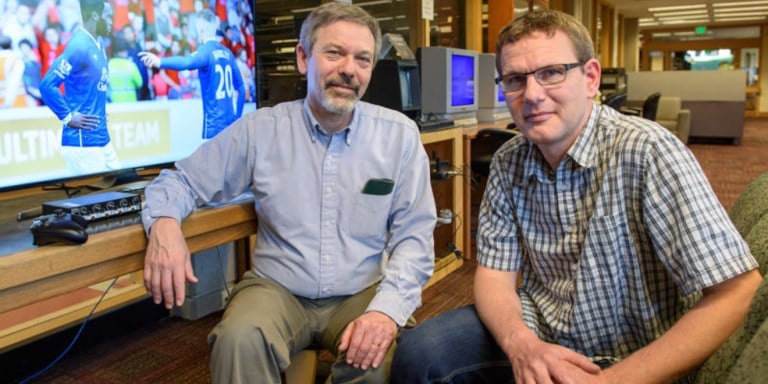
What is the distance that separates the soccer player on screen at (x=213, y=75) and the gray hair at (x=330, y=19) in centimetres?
42

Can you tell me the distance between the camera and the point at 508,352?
1233 millimetres

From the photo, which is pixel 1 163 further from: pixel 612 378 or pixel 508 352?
pixel 612 378

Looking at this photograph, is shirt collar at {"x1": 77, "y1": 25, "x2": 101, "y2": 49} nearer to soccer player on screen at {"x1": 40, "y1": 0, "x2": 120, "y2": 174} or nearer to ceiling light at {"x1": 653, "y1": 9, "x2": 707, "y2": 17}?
soccer player on screen at {"x1": 40, "y1": 0, "x2": 120, "y2": 174}

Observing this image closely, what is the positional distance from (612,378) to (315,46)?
3.53ft

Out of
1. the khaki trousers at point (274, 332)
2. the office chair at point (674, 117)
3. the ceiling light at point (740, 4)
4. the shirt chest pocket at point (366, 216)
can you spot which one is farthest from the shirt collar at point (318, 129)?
the ceiling light at point (740, 4)

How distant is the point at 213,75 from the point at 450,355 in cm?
120

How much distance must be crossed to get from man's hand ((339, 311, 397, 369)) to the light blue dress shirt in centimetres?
14

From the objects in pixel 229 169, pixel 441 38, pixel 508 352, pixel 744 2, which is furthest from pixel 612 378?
pixel 744 2

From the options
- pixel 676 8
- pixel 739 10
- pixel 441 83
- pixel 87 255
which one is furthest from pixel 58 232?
pixel 739 10

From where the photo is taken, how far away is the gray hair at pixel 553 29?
1252 millimetres

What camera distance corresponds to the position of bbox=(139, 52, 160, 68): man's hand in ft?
5.79

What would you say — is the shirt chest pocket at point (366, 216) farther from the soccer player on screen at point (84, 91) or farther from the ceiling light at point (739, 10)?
the ceiling light at point (739, 10)

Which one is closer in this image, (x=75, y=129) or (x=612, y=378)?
(x=612, y=378)

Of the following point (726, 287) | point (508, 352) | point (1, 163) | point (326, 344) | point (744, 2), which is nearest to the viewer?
point (726, 287)
